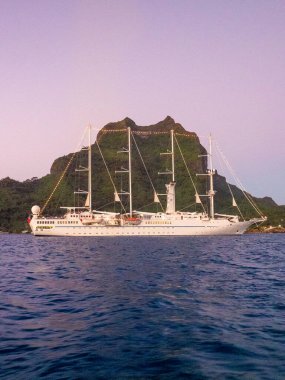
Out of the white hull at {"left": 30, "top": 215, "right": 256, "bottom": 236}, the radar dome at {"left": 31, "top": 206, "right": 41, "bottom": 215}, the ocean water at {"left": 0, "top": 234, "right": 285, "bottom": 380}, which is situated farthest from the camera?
the radar dome at {"left": 31, "top": 206, "right": 41, "bottom": 215}

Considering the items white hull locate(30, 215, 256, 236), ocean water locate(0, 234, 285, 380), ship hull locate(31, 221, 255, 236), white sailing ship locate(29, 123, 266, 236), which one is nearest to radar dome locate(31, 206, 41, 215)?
white sailing ship locate(29, 123, 266, 236)

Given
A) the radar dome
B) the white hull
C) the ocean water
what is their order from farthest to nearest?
the radar dome, the white hull, the ocean water

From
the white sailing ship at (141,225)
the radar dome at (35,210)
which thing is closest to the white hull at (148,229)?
the white sailing ship at (141,225)

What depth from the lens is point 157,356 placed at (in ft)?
24.3

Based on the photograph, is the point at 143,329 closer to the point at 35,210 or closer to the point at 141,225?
the point at 141,225

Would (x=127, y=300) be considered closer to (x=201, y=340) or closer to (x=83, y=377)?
(x=201, y=340)

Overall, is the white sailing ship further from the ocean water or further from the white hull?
the ocean water

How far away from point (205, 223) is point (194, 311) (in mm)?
74919

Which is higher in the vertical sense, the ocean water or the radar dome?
the radar dome

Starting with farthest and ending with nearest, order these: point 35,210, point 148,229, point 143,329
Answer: point 35,210
point 148,229
point 143,329

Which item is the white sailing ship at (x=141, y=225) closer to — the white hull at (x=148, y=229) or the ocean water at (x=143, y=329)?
the white hull at (x=148, y=229)

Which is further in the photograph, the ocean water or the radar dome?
the radar dome

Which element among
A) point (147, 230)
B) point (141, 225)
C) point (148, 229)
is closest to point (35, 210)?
point (141, 225)

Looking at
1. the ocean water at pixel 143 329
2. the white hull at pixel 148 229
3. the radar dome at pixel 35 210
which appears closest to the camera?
the ocean water at pixel 143 329
